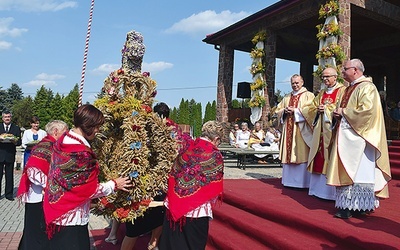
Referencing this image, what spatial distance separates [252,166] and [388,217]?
6862 mm

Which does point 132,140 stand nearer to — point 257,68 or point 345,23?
point 345,23

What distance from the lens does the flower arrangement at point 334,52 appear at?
33.7ft

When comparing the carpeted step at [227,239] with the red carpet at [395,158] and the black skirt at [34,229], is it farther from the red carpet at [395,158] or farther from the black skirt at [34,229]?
the red carpet at [395,158]

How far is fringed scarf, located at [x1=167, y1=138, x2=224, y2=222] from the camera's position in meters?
3.26

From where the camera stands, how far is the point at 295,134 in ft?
19.3

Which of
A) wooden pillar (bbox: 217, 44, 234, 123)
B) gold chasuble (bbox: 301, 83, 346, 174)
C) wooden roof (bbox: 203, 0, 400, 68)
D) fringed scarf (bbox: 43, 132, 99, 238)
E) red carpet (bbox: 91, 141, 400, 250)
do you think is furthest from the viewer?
wooden pillar (bbox: 217, 44, 234, 123)

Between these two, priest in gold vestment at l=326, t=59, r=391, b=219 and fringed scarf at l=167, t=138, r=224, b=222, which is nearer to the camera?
fringed scarf at l=167, t=138, r=224, b=222

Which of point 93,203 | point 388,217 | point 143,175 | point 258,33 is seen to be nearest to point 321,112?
point 388,217

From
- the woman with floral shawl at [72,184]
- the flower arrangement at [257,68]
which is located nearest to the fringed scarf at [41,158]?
the woman with floral shawl at [72,184]

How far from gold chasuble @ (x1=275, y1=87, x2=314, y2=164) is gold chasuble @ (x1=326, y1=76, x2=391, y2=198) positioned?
1.52m

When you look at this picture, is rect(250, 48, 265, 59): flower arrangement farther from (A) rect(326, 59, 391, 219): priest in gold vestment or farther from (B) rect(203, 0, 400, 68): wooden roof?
(A) rect(326, 59, 391, 219): priest in gold vestment

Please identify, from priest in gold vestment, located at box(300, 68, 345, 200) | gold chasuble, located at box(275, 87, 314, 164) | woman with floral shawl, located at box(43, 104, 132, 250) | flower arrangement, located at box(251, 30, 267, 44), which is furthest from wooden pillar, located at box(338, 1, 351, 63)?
woman with floral shawl, located at box(43, 104, 132, 250)

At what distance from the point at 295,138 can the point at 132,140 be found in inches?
127

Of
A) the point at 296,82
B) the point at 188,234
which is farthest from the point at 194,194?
the point at 296,82
